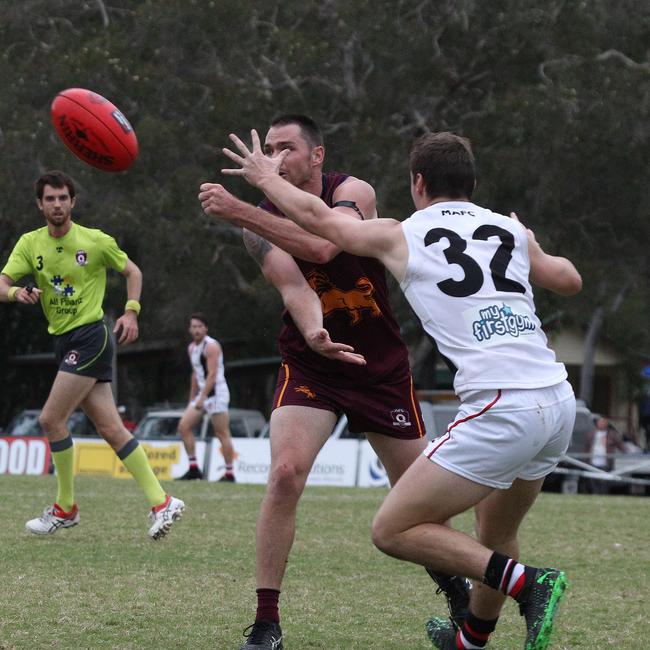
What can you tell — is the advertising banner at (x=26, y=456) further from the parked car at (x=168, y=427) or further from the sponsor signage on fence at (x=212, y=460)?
the parked car at (x=168, y=427)

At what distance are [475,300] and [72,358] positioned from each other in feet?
16.5

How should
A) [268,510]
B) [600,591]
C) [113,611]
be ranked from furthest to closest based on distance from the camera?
[600,591] < [113,611] < [268,510]

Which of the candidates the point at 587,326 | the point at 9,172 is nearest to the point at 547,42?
the point at 587,326

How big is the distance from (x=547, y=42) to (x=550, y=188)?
3565 millimetres

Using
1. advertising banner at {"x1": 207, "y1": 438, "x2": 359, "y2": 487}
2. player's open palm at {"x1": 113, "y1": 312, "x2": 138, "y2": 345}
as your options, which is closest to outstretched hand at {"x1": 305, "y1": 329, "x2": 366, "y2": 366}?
player's open palm at {"x1": 113, "y1": 312, "x2": 138, "y2": 345}

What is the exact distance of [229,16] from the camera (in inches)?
1305

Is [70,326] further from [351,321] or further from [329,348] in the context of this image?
[329,348]

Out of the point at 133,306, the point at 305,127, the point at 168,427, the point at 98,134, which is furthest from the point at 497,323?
the point at 168,427

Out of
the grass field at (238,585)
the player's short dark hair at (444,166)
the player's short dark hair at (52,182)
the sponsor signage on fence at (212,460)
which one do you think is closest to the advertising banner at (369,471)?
the sponsor signage on fence at (212,460)

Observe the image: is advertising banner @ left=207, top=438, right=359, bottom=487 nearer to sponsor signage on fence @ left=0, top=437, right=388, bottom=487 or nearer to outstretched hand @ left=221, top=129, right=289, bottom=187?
sponsor signage on fence @ left=0, top=437, right=388, bottom=487

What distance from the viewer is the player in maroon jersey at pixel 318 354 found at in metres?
5.69

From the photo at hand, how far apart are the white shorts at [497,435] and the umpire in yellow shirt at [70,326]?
469 cm

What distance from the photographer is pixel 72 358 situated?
9352mm

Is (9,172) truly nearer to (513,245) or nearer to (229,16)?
(229,16)
